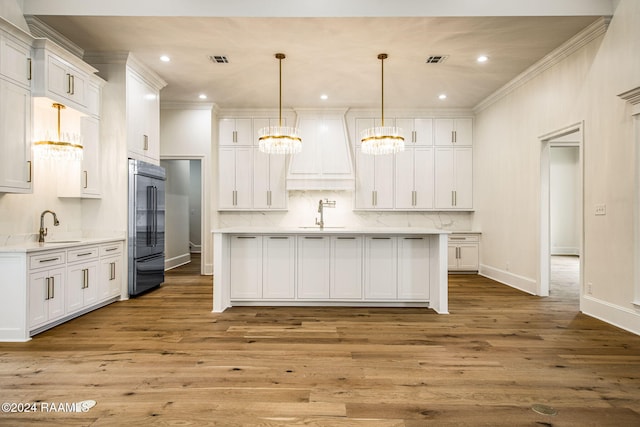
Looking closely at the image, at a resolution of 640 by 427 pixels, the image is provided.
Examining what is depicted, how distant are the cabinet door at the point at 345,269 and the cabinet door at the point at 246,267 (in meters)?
0.93

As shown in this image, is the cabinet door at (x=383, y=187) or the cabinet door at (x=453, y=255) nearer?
the cabinet door at (x=453, y=255)

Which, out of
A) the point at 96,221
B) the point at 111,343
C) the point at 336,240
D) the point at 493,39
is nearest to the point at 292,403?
the point at 111,343

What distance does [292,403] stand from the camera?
7.54 ft

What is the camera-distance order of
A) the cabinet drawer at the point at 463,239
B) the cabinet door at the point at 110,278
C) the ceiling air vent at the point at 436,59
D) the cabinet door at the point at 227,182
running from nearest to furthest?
the cabinet door at the point at 110,278
the ceiling air vent at the point at 436,59
the cabinet drawer at the point at 463,239
the cabinet door at the point at 227,182

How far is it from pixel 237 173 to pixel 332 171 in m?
1.92

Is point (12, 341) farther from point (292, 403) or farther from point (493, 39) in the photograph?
point (493, 39)

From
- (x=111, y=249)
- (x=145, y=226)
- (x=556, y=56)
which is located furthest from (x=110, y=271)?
(x=556, y=56)

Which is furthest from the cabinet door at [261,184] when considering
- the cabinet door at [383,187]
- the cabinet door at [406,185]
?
the cabinet door at [406,185]

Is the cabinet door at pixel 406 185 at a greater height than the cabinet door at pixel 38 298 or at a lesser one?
greater

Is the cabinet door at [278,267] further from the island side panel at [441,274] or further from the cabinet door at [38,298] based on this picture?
the cabinet door at [38,298]

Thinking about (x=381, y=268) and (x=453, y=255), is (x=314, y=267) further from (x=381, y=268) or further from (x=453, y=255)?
(x=453, y=255)

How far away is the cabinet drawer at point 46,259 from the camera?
3.48 m

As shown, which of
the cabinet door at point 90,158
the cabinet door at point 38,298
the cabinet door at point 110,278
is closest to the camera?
the cabinet door at point 38,298

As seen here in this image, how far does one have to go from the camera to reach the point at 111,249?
191 inches
